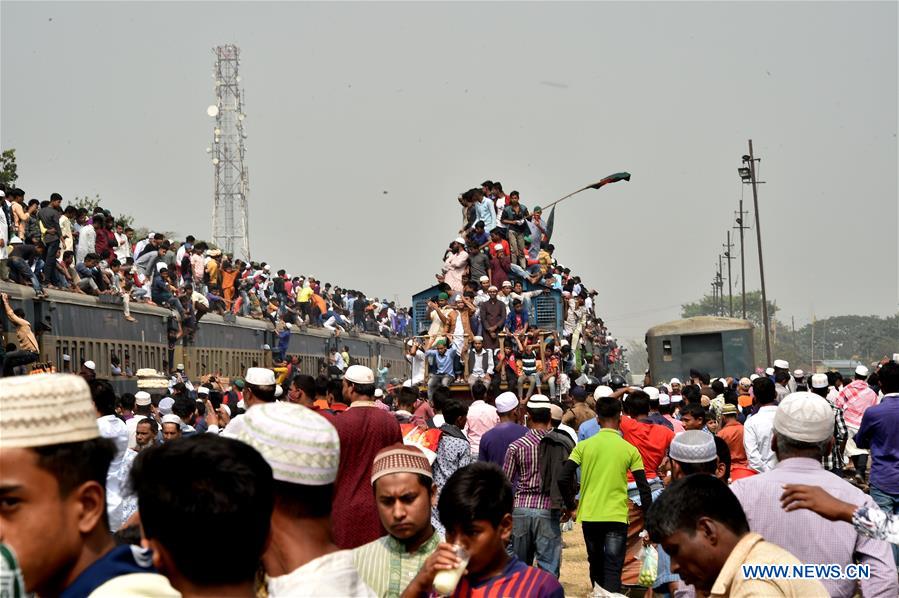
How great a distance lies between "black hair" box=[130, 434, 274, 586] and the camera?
270 cm

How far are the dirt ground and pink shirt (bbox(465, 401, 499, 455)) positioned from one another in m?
1.58

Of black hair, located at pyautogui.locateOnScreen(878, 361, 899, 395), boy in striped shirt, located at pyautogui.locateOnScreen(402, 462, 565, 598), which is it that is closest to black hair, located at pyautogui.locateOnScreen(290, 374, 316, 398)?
boy in striped shirt, located at pyautogui.locateOnScreen(402, 462, 565, 598)

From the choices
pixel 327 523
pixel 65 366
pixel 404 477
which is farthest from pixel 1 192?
pixel 327 523

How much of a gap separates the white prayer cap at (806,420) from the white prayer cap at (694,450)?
5.53 ft

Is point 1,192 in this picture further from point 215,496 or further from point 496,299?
point 215,496

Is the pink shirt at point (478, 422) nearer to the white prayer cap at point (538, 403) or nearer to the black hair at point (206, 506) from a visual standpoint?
the white prayer cap at point (538, 403)

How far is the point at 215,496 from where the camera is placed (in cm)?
272

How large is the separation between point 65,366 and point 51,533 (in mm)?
17953

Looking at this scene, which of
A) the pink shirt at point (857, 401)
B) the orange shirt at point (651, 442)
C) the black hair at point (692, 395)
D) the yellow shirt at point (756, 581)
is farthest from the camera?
the pink shirt at point (857, 401)

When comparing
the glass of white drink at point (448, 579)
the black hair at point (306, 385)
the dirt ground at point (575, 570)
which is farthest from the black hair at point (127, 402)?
the glass of white drink at point (448, 579)

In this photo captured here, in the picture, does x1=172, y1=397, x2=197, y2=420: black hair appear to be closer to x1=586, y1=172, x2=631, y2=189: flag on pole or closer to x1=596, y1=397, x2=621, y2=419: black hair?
x1=596, y1=397, x2=621, y2=419: black hair

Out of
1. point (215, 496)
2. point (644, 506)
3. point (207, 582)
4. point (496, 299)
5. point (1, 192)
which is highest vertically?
point (1, 192)

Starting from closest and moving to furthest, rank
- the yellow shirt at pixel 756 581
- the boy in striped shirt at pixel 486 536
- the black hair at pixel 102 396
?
the yellow shirt at pixel 756 581 → the boy in striped shirt at pixel 486 536 → the black hair at pixel 102 396

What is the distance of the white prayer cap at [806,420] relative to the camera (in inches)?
201
